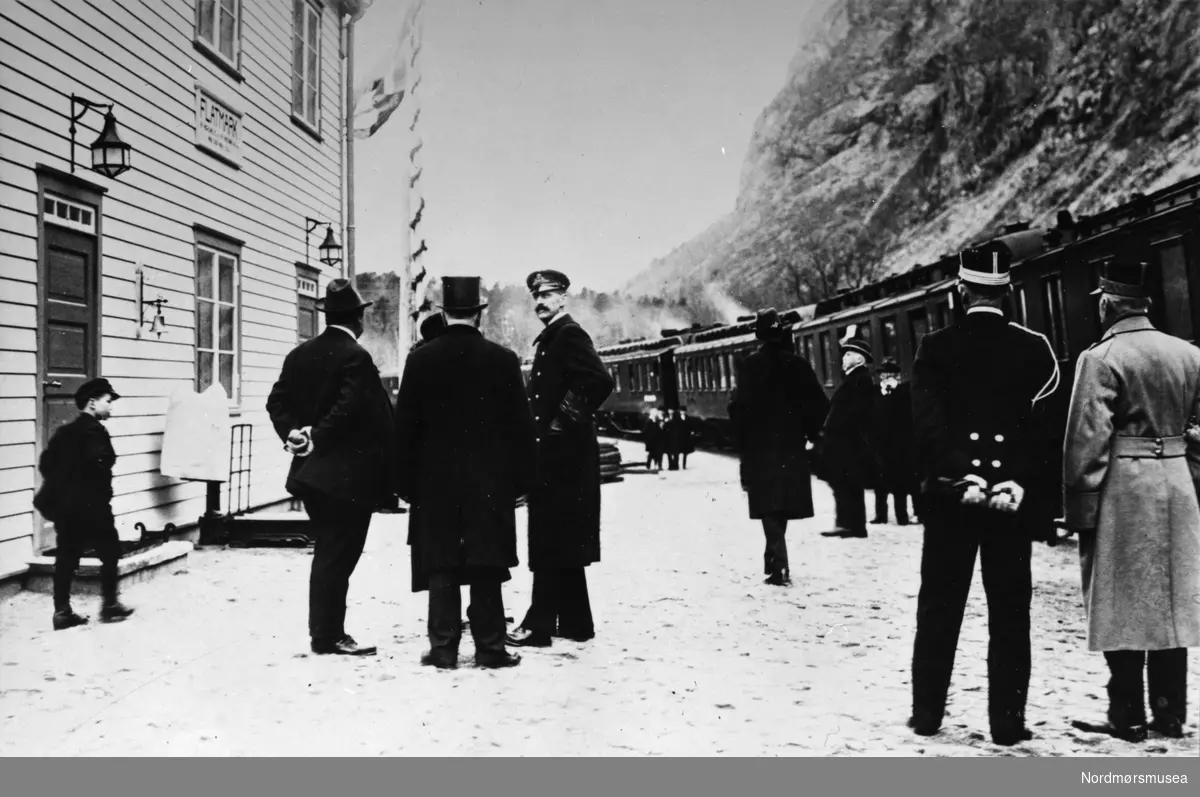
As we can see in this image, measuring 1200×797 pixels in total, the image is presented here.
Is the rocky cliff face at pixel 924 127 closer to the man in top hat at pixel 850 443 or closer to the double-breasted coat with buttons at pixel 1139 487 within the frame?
the man in top hat at pixel 850 443

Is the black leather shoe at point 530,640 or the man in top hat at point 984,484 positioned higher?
the man in top hat at point 984,484

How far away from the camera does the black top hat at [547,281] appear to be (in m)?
4.33

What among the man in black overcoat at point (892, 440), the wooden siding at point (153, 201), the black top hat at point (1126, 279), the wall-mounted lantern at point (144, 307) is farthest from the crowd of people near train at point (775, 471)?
the man in black overcoat at point (892, 440)

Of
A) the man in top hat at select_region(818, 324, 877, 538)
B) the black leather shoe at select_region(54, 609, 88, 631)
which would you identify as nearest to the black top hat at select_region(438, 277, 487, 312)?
the black leather shoe at select_region(54, 609, 88, 631)

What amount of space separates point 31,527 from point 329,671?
138cm

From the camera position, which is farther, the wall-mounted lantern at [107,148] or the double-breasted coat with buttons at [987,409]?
the wall-mounted lantern at [107,148]

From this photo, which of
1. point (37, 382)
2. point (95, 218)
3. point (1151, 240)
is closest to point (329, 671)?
point (37, 382)

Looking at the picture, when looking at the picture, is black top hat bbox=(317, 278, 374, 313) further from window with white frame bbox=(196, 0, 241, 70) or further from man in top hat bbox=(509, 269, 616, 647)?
window with white frame bbox=(196, 0, 241, 70)

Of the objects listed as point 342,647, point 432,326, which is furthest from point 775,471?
point 342,647

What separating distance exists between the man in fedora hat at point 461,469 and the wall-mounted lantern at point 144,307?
1639mm

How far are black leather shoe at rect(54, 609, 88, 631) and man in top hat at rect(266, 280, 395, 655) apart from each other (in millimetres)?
866

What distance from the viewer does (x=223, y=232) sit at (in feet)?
19.1

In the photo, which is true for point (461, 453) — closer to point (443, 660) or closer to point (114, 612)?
point (443, 660)

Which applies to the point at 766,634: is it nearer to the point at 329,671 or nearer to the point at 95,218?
the point at 329,671
